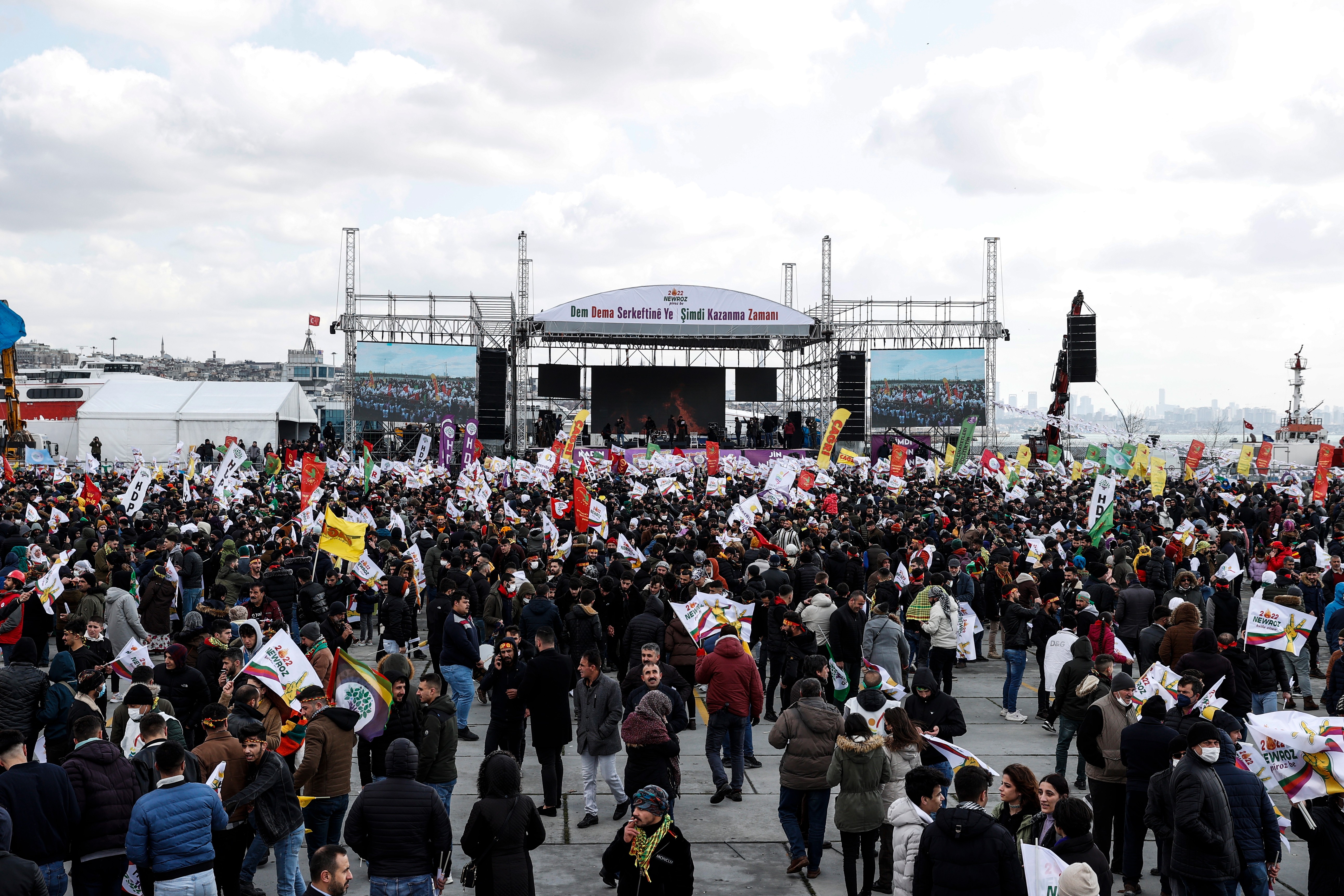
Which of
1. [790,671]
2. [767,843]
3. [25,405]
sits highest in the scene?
[25,405]

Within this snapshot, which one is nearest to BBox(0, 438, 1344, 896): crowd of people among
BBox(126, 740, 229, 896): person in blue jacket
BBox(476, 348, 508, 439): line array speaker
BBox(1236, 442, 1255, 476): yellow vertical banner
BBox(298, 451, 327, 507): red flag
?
BBox(126, 740, 229, 896): person in blue jacket

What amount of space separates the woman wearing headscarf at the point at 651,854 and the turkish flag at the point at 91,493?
17922mm

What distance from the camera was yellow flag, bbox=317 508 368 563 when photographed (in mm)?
11820

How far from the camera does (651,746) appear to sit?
23.0 feet

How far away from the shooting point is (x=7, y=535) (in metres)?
15.4

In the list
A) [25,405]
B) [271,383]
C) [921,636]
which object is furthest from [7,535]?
[25,405]

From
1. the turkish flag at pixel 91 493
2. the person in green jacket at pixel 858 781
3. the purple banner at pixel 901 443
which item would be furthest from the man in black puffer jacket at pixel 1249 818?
the purple banner at pixel 901 443

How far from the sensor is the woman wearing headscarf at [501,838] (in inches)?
210

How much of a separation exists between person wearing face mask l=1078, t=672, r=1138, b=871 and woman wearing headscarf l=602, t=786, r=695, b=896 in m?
3.31

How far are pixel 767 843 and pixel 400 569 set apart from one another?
6.57 meters

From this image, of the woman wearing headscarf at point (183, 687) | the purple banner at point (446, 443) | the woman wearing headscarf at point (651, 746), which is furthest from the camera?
the purple banner at point (446, 443)

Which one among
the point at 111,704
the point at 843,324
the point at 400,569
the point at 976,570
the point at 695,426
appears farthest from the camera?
the point at 695,426

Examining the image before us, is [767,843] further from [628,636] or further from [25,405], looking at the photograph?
[25,405]

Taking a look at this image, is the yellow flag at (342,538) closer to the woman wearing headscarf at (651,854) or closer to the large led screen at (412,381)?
the woman wearing headscarf at (651,854)
